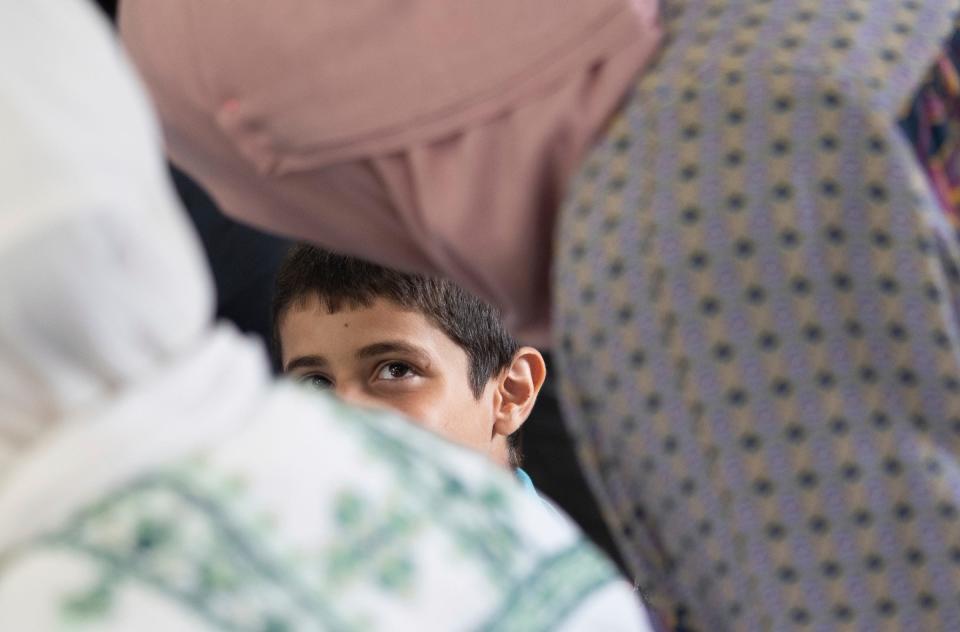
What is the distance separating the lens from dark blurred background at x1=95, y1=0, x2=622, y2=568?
1.10 meters

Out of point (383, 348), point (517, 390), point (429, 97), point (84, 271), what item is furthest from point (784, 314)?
point (517, 390)

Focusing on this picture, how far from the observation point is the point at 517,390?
1.29 metres

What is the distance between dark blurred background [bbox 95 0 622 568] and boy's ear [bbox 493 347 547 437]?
8cm

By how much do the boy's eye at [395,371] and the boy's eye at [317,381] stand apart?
0.05 meters

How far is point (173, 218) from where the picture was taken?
0.35 meters

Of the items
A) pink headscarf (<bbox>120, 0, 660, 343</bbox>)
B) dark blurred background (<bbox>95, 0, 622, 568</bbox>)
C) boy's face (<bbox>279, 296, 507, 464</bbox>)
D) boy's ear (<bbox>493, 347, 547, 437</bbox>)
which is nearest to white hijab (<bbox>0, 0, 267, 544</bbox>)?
pink headscarf (<bbox>120, 0, 660, 343</bbox>)

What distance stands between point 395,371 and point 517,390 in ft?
0.56

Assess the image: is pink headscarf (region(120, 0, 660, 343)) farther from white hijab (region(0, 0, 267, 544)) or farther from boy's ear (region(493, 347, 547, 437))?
boy's ear (region(493, 347, 547, 437))

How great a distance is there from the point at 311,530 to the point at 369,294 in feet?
2.62

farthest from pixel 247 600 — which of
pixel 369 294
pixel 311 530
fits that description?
pixel 369 294

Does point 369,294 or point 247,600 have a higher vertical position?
point 247,600

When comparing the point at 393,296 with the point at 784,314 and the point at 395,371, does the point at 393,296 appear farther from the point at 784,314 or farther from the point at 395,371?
the point at 784,314

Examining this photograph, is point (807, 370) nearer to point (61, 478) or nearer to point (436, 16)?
point (436, 16)

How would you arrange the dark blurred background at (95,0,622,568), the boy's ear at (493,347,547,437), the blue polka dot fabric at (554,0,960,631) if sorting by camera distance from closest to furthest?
the blue polka dot fabric at (554,0,960,631)
the dark blurred background at (95,0,622,568)
the boy's ear at (493,347,547,437)
